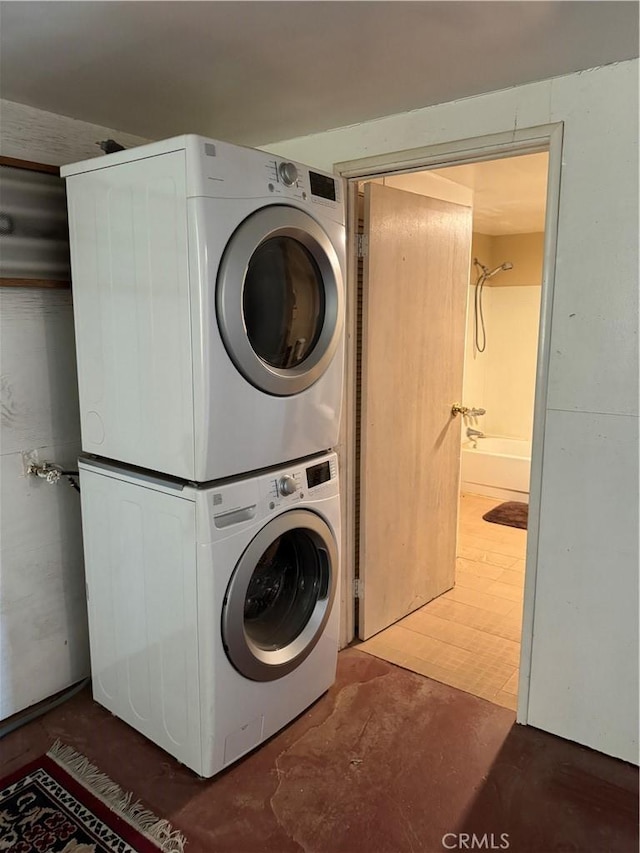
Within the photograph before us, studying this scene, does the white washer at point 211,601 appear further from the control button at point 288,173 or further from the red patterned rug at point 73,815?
the control button at point 288,173

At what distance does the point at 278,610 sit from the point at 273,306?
104 centimetres

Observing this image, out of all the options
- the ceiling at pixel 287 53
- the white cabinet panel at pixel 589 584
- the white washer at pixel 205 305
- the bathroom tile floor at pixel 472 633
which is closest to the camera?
the ceiling at pixel 287 53

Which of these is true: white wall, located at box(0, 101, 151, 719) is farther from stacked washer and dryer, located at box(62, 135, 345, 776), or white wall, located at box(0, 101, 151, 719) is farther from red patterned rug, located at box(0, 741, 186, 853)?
red patterned rug, located at box(0, 741, 186, 853)

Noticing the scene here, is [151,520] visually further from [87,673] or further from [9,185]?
[9,185]

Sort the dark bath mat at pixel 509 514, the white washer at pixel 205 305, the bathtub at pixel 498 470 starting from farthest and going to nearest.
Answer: the bathtub at pixel 498 470, the dark bath mat at pixel 509 514, the white washer at pixel 205 305

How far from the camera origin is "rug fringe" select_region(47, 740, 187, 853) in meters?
1.61

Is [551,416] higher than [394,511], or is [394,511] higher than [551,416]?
[551,416]

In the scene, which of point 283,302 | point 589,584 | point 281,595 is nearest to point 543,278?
point 283,302

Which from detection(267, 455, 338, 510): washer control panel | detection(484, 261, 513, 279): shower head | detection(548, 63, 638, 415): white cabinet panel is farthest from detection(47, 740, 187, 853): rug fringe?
detection(484, 261, 513, 279): shower head

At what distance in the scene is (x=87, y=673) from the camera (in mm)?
2289

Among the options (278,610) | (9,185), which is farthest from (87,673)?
(9,185)

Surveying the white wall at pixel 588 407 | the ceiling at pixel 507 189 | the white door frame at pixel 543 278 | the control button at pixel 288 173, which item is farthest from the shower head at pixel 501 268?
the control button at pixel 288 173

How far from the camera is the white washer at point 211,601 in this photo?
5.52 feet

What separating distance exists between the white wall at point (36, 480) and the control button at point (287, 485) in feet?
2.74
